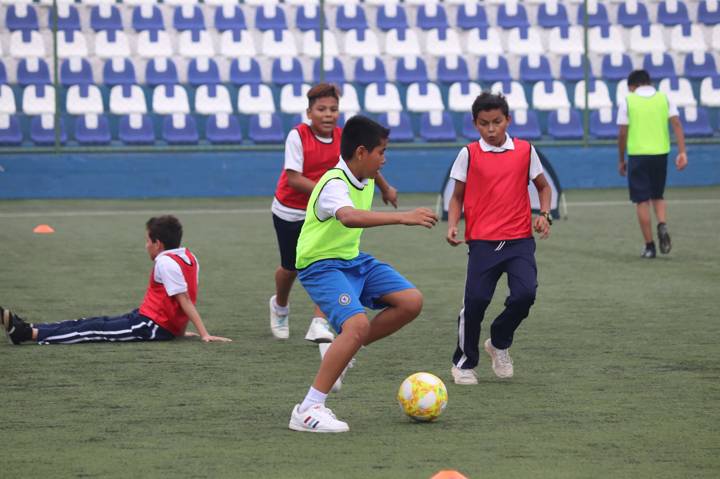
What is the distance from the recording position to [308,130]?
27.9ft

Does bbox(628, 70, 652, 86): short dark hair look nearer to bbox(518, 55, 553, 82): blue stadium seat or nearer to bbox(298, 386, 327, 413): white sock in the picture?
bbox(298, 386, 327, 413): white sock

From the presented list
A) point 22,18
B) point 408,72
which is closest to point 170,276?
point 22,18

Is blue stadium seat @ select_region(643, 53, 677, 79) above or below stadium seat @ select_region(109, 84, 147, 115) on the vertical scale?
above

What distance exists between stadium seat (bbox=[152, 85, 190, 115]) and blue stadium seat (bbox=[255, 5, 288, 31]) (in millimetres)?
2056

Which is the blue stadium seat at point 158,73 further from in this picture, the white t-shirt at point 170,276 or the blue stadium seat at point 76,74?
the white t-shirt at point 170,276

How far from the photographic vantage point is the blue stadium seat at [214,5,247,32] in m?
23.3

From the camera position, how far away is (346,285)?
622cm

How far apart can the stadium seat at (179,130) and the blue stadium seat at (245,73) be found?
1.37 meters

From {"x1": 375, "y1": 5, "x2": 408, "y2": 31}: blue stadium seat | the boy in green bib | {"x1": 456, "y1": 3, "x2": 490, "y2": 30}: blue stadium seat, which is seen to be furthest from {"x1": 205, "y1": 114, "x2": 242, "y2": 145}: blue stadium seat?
the boy in green bib

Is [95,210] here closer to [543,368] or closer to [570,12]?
[570,12]

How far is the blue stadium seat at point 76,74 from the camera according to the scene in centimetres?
2238

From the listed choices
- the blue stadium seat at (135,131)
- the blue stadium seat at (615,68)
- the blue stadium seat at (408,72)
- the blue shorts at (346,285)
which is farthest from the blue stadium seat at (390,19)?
the blue shorts at (346,285)

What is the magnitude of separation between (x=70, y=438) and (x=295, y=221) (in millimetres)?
3176

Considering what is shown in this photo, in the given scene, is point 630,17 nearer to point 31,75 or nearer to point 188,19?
point 188,19
